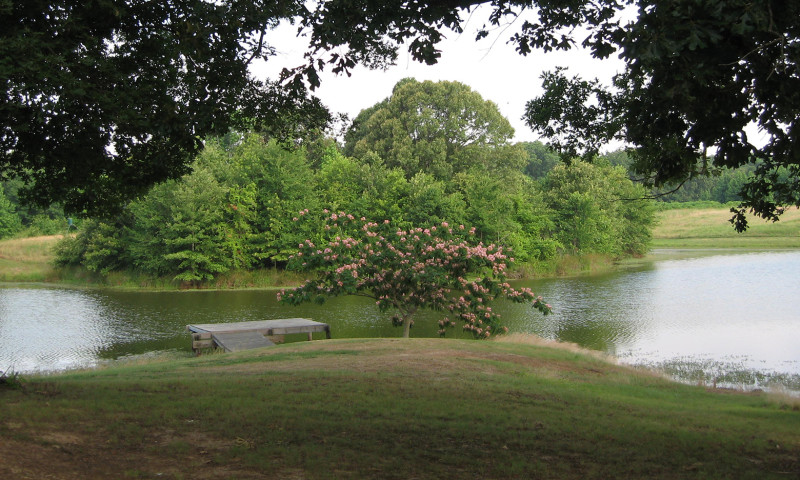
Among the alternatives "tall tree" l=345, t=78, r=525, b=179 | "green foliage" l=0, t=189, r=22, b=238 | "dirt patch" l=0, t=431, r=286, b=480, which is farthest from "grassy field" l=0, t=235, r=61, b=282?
"dirt patch" l=0, t=431, r=286, b=480

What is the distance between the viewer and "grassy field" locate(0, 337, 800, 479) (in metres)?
5.48

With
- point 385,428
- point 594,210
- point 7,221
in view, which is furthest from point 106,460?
point 7,221

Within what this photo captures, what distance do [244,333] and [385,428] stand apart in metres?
13.1

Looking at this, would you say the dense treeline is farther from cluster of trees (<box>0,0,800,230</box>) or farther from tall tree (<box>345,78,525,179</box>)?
cluster of trees (<box>0,0,800,230</box>)

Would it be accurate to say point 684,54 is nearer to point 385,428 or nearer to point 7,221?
point 385,428

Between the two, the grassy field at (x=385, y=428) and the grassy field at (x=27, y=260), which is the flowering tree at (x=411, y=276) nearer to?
the grassy field at (x=385, y=428)

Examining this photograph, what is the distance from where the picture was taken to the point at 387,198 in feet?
143

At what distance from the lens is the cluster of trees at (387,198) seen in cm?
3816

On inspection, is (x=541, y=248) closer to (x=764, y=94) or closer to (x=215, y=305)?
(x=215, y=305)

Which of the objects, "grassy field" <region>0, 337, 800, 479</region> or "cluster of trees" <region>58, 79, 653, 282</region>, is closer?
"grassy field" <region>0, 337, 800, 479</region>

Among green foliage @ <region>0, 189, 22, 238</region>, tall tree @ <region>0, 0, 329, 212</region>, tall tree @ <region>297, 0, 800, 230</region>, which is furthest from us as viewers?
green foliage @ <region>0, 189, 22, 238</region>

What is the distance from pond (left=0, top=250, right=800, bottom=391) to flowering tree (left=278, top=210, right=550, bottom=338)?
190cm

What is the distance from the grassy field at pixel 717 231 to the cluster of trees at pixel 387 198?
46.5 feet

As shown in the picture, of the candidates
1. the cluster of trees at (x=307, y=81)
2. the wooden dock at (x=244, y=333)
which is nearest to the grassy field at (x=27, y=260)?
the wooden dock at (x=244, y=333)
